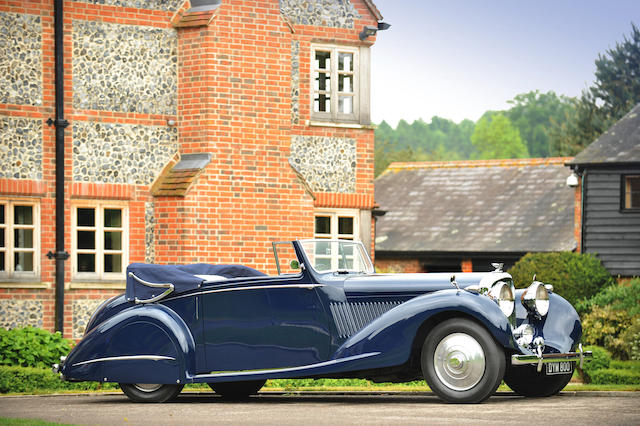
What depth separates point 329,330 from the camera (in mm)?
9500

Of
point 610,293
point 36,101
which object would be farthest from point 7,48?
point 610,293

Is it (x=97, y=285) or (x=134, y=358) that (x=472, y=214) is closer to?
(x=97, y=285)

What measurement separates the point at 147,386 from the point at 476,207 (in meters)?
22.2

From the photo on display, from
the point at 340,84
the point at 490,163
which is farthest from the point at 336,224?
the point at 490,163

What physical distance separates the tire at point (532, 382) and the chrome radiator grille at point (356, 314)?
4.78 ft

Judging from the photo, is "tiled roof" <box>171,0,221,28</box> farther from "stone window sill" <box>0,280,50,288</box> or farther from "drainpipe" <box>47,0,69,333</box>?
"stone window sill" <box>0,280,50,288</box>

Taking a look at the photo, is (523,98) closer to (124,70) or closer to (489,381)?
(124,70)

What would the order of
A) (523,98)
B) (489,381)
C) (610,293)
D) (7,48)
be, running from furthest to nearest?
(523,98) < (610,293) < (7,48) < (489,381)

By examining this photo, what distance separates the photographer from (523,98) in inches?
3632

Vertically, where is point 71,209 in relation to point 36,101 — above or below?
below

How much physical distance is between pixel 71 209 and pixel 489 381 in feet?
30.8

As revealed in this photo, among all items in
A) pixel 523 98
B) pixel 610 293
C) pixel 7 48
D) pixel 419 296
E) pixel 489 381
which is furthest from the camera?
pixel 523 98

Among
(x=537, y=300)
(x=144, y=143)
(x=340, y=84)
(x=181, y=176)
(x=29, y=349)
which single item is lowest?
(x=29, y=349)

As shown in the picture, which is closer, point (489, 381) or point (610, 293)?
point (489, 381)
